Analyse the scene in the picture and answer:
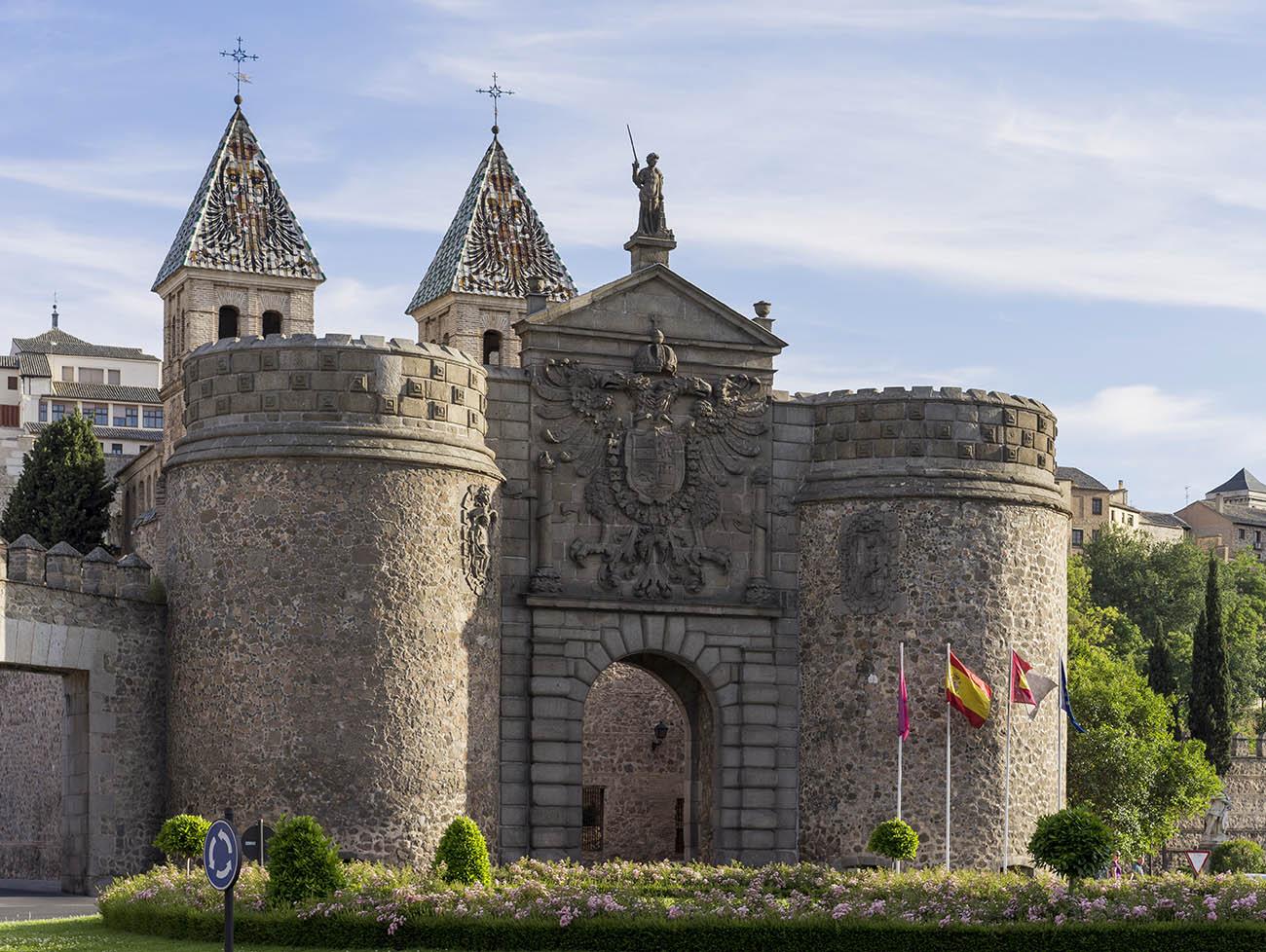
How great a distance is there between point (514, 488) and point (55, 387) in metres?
83.2

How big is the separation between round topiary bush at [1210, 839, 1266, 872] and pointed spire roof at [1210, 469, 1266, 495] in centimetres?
11133

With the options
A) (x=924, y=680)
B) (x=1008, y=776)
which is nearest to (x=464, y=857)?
(x=924, y=680)

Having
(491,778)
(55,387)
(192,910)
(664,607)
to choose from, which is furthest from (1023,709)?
(55,387)

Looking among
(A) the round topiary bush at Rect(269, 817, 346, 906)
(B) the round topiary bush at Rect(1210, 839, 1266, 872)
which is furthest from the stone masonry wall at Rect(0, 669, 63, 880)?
(B) the round topiary bush at Rect(1210, 839, 1266, 872)

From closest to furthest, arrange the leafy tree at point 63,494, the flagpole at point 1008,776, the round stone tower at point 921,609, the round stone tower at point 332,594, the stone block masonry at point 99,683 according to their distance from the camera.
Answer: the round stone tower at point 332,594, the stone block masonry at point 99,683, the flagpole at point 1008,776, the round stone tower at point 921,609, the leafy tree at point 63,494

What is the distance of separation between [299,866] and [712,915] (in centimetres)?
567

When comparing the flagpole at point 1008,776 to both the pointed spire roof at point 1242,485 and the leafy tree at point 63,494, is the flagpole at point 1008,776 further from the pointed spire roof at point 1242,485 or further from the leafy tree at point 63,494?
the pointed spire roof at point 1242,485

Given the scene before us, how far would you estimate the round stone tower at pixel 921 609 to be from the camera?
4469 centimetres

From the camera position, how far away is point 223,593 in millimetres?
41219

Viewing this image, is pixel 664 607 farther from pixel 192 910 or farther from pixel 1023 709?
pixel 192 910

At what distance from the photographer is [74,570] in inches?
1629

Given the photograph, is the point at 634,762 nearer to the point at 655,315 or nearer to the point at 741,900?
the point at 655,315

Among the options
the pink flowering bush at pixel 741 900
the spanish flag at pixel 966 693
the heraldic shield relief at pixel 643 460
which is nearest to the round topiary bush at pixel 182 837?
the pink flowering bush at pixel 741 900

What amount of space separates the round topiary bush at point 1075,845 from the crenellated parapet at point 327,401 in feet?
43.5
